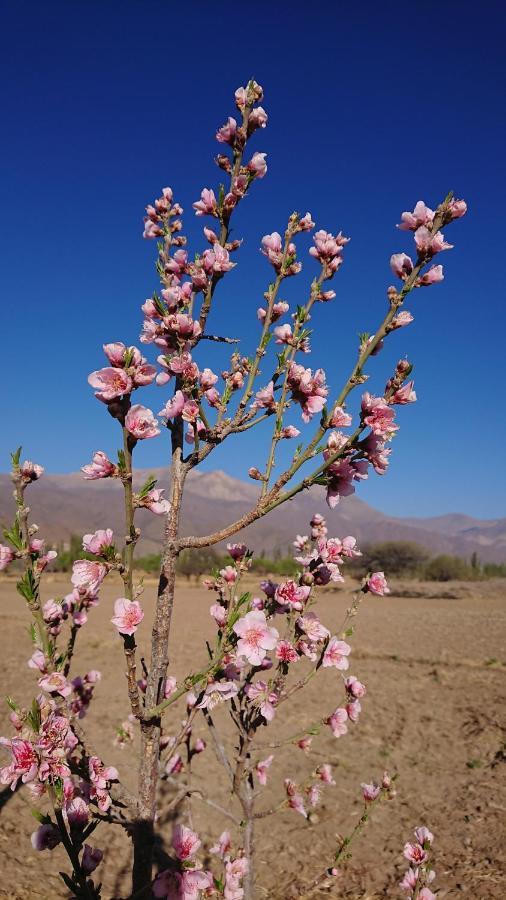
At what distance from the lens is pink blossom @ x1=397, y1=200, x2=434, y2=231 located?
1799mm

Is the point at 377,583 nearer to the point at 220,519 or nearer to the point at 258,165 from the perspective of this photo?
the point at 258,165

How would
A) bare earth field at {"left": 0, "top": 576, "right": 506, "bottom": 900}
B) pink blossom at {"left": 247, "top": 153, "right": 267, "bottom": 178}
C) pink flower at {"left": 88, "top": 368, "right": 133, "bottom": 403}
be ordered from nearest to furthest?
pink flower at {"left": 88, "top": 368, "right": 133, "bottom": 403} < pink blossom at {"left": 247, "top": 153, "right": 267, "bottom": 178} < bare earth field at {"left": 0, "top": 576, "right": 506, "bottom": 900}

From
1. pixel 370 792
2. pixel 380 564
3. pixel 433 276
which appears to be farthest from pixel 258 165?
pixel 380 564

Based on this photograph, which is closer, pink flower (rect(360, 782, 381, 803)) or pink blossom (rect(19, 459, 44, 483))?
pink blossom (rect(19, 459, 44, 483))

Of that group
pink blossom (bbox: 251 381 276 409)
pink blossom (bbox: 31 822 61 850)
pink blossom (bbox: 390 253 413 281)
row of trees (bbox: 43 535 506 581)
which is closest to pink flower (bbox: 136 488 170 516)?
pink blossom (bbox: 251 381 276 409)

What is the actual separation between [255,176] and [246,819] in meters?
2.86

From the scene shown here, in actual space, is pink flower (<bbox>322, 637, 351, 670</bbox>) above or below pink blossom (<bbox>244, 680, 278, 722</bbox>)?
above

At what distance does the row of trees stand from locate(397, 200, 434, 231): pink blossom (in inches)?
1103

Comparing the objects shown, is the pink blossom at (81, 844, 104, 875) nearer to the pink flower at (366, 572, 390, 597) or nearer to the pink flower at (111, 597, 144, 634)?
the pink flower at (111, 597, 144, 634)

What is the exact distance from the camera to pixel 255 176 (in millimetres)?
2090

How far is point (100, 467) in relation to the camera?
1492 mm

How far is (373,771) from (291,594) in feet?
15.3

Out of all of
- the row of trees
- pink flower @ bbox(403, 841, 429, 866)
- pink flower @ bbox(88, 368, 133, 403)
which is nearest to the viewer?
pink flower @ bbox(88, 368, 133, 403)

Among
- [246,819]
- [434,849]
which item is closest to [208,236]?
[246,819]
